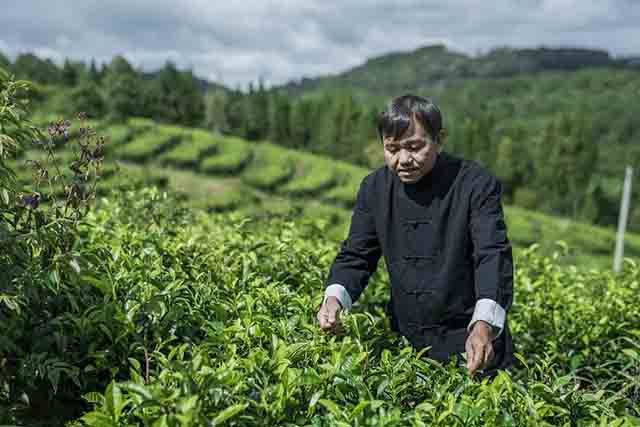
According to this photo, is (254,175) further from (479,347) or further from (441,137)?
(479,347)

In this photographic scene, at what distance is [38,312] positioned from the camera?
216 centimetres

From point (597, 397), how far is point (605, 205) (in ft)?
206

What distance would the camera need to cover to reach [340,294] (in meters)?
Result: 2.62

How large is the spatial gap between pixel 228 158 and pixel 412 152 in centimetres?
4855

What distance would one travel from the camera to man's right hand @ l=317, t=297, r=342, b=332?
2328 mm

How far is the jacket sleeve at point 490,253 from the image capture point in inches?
93.9

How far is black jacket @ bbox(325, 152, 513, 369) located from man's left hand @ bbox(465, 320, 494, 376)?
37 cm

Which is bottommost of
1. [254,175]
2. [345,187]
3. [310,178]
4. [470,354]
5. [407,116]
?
[345,187]

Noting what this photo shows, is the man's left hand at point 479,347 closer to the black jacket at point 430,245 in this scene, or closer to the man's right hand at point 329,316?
the black jacket at point 430,245

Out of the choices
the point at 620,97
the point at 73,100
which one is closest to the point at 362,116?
the point at 73,100

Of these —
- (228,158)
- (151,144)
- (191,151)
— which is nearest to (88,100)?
(151,144)

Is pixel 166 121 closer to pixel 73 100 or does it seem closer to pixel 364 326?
pixel 73 100

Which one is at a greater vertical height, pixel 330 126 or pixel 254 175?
pixel 330 126

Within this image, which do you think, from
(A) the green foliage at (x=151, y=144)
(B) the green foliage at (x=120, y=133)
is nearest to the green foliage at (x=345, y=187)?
(A) the green foliage at (x=151, y=144)
